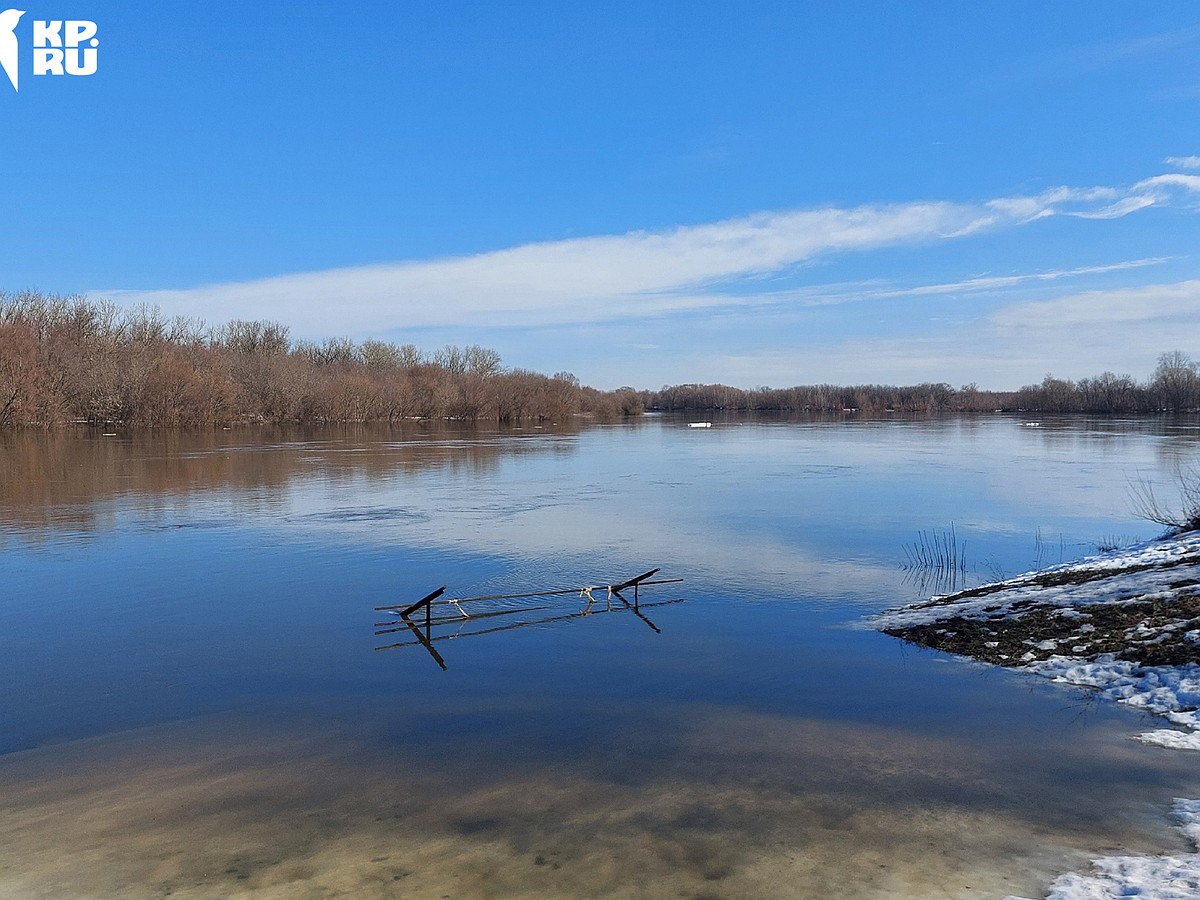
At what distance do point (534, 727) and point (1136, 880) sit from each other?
4258mm

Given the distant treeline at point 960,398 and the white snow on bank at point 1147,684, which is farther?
the distant treeline at point 960,398

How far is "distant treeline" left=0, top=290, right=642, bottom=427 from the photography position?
2018 inches

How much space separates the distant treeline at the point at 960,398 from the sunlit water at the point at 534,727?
88.4 m

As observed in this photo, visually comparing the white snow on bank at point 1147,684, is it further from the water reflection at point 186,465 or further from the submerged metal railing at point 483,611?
the water reflection at point 186,465

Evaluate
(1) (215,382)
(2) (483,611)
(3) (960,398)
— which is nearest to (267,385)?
(1) (215,382)

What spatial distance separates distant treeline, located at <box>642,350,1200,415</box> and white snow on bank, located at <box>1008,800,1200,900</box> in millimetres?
98275

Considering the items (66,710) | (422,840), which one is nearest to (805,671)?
(422,840)

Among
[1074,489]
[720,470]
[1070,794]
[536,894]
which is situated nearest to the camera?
[536,894]

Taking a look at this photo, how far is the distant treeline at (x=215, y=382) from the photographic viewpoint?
5125 centimetres

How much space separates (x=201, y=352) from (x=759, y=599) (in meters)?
69.8

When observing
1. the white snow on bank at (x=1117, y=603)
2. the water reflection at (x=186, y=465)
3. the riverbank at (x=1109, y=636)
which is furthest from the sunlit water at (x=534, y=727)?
the water reflection at (x=186, y=465)

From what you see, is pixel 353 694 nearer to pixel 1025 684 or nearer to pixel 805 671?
pixel 805 671

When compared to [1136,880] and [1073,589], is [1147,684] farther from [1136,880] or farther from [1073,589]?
[1136,880]

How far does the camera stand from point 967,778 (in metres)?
5.85
